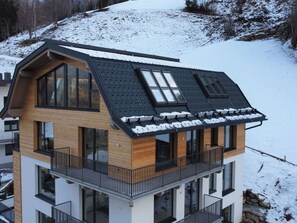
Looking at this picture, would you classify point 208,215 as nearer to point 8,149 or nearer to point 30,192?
point 30,192

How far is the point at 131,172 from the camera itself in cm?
1029

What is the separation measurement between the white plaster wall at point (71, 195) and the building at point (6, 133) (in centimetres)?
1434

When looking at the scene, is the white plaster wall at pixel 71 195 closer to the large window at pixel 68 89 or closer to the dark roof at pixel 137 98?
the large window at pixel 68 89

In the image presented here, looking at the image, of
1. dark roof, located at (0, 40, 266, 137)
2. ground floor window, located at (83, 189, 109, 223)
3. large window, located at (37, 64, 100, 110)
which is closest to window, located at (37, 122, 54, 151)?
large window, located at (37, 64, 100, 110)

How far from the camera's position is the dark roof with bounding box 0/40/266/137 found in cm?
1062

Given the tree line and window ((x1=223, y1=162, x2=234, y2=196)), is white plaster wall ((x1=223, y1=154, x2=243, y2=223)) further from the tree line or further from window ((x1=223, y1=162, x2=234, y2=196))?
the tree line

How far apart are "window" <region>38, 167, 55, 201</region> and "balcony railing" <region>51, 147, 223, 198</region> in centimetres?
209

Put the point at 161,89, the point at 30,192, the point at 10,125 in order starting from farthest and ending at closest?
1. the point at 10,125
2. the point at 30,192
3. the point at 161,89

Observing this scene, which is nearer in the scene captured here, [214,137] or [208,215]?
[208,215]

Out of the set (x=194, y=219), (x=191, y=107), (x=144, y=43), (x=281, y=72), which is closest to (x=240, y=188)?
(x=194, y=219)

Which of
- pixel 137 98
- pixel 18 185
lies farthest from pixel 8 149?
pixel 137 98

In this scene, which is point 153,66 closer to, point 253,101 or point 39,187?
point 39,187

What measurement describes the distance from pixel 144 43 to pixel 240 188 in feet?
123

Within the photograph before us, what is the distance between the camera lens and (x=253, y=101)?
28.8 meters
